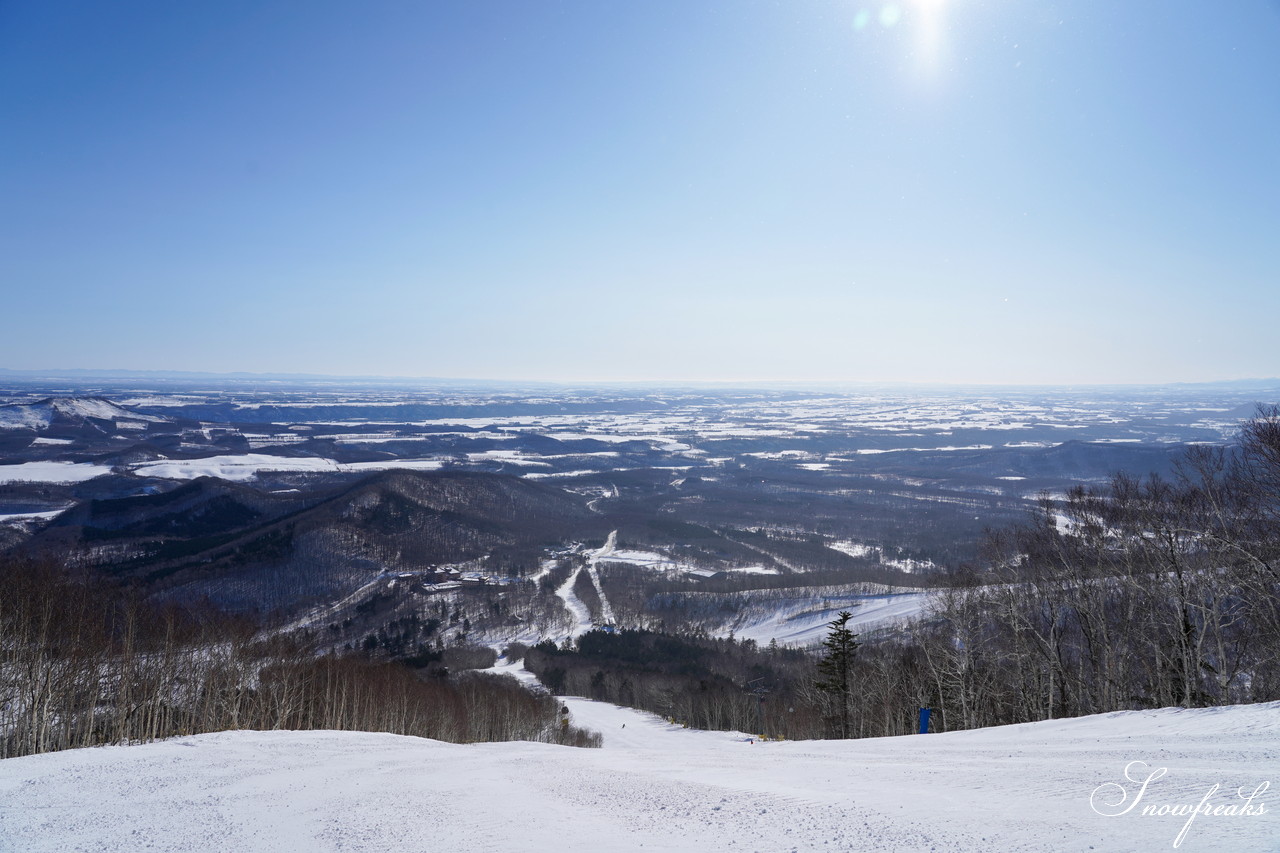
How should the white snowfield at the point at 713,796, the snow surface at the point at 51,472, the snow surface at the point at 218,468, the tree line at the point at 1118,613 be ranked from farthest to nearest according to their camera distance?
the snow surface at the point at 218,468
the snow surface at the point at 51,472
the tree line at the point at 1118,613
the white snowfield at the point at 713,796

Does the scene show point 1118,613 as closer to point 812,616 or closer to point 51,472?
point 812,616

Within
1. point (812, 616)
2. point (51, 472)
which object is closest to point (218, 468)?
point (51, 472)

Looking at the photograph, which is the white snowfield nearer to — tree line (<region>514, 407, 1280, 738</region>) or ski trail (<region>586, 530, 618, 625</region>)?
tree line (<region>514, 407, 1280, 738</region>)

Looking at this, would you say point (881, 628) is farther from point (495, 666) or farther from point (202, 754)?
point (202, 754)

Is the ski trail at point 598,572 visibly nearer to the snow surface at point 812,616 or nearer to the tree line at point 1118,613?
the snow surface at point 812,616

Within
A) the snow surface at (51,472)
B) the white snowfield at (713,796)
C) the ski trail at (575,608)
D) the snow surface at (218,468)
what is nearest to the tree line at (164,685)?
the white snowfield at (713,796)

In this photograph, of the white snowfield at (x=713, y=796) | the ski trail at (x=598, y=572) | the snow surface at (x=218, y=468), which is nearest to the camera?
the white snowfield at (x=713, y=796)

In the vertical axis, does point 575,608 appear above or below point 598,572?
below
